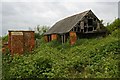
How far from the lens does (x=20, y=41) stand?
14570mm

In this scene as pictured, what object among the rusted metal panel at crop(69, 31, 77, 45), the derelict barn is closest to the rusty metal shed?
the rusted metal panel at crop(69, 31, 77, 45)

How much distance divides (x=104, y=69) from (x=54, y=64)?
97.2 inches

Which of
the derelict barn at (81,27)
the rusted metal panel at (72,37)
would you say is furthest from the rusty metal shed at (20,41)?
the derelict barn at (81,27)

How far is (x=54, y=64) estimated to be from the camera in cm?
1121

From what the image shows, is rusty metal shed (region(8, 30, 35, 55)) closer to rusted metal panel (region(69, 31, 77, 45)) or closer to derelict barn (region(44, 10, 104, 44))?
rusted metal panel (region(69, 31, 77, 45))

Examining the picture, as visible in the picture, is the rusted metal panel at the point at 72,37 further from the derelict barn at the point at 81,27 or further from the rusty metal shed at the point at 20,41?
the rusty metal shed at the point at 20,41

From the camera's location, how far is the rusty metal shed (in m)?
14.4

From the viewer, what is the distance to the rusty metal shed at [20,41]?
1442cm

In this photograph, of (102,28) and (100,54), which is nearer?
(100,54)

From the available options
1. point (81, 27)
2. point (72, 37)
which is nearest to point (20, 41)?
point (72, 37)

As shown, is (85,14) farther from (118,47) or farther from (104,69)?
(104,69)

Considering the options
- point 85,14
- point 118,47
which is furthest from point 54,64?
point 85,14

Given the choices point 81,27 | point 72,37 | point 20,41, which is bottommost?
point 20,41

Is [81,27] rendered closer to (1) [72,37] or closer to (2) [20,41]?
(1) [72,37]
